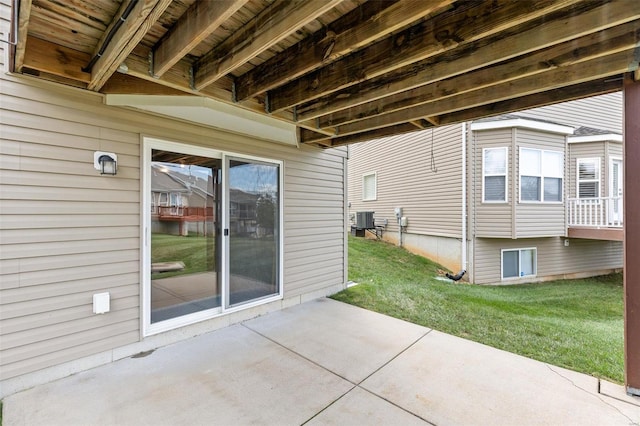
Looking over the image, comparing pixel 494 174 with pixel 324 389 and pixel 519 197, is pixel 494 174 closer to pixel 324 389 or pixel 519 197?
pixel 519 197

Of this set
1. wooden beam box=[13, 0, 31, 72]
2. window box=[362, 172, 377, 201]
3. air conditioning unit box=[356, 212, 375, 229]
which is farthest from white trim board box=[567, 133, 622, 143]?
wooden beam box=[13, 0, 31, 72]

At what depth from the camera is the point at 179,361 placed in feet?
8.98

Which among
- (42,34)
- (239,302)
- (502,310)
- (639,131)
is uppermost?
(42,34)

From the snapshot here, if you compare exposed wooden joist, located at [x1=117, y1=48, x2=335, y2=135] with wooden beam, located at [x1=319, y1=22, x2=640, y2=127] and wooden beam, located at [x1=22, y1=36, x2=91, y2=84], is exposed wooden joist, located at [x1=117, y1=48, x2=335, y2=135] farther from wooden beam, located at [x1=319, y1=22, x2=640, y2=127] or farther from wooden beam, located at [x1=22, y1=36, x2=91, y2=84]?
wooden beam, located at [x1=319, y1=22, x2=640, y2=127]

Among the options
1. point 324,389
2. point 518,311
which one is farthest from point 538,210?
point 324,389

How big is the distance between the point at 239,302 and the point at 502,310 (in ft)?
13.5

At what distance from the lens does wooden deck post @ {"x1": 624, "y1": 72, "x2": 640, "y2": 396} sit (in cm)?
222

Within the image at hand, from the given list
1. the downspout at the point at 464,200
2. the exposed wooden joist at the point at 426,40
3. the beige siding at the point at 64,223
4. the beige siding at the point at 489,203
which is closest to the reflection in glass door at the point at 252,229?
the beige siding at the point at 64,223

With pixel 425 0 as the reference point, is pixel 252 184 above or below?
below

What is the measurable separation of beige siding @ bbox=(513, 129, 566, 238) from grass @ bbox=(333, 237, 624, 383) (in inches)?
59.3

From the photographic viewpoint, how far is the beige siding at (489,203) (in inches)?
297

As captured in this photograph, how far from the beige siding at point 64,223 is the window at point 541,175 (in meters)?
8.31

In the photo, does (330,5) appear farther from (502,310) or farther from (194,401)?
(502,310)

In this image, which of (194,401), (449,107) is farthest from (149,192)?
(449,107)
